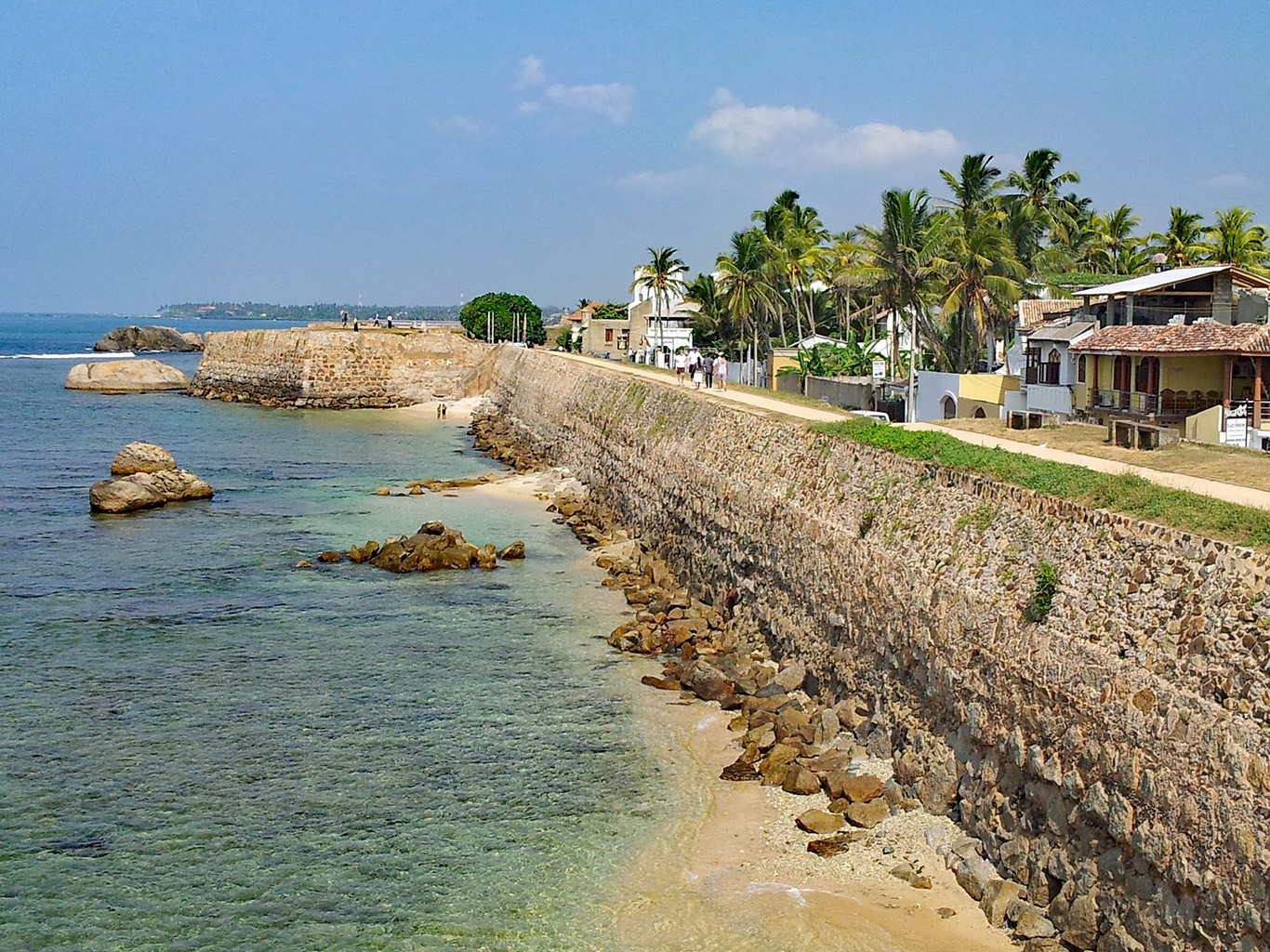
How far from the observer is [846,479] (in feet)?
71.7

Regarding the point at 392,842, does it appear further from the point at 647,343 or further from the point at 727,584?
the point at 647,343

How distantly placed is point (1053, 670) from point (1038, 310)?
28.0m

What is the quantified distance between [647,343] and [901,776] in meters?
67.1

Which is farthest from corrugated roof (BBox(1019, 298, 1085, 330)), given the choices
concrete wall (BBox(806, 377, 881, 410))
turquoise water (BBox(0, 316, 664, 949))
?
turquoise water (BBox(0, 316, 664, 949))

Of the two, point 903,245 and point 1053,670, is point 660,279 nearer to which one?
point 903,245

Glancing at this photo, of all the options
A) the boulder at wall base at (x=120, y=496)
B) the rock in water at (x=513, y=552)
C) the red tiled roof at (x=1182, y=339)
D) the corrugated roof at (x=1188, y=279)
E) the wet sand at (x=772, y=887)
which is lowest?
the wet sand at (x=772, y=887)

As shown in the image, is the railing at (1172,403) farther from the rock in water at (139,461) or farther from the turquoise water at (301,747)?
the rock in water at (139,461)

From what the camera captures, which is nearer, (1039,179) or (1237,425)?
(1237,425)

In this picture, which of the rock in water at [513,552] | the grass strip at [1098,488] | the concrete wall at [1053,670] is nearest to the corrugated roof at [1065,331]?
the concrete wall at [1053,670]

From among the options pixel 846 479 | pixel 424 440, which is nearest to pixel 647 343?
pixel 424 440

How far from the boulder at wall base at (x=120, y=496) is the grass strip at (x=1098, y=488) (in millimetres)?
25253

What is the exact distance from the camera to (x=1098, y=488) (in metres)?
15.8

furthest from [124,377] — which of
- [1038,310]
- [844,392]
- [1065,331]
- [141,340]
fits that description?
[1065,331]

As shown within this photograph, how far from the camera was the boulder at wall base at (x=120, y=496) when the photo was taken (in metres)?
37.6
